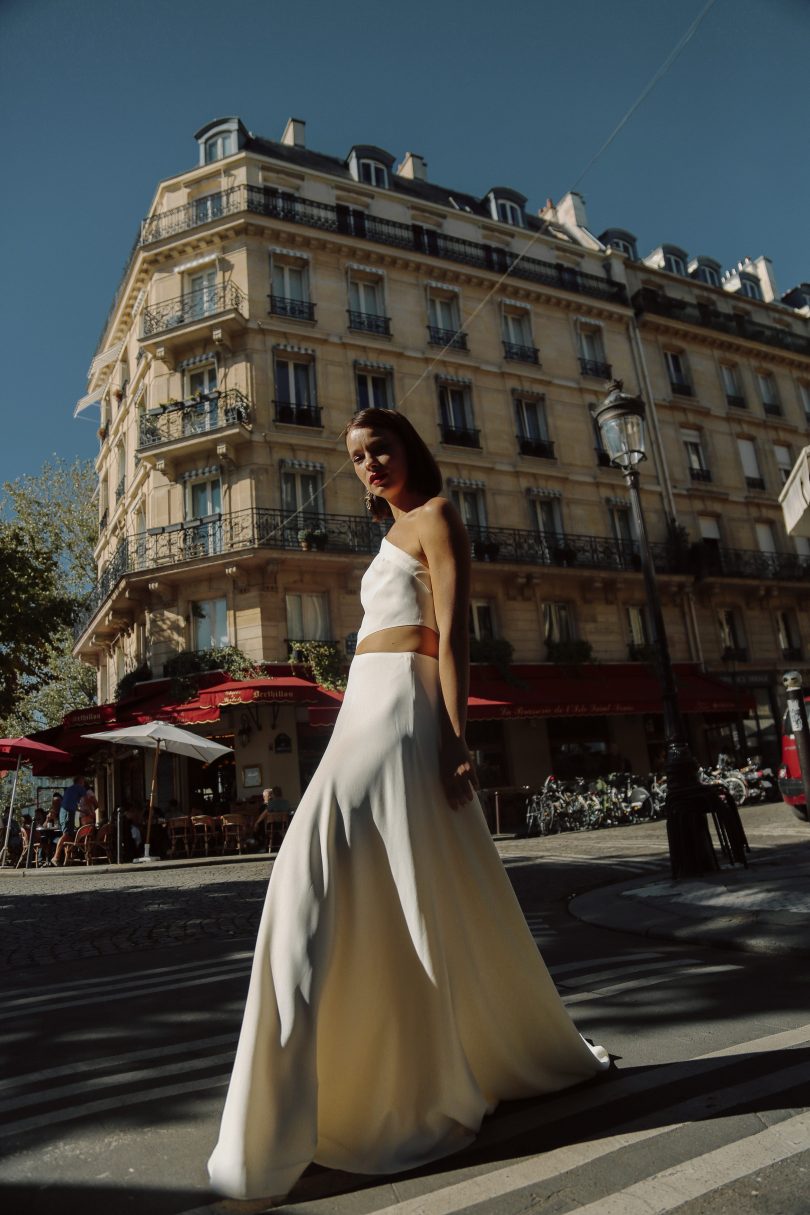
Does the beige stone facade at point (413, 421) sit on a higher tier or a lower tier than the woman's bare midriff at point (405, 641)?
higher

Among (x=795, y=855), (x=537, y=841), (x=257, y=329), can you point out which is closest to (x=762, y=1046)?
(x=795, y=855)

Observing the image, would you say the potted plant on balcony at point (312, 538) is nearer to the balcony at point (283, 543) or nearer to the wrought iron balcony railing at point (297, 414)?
the balcony at point (283, 543)

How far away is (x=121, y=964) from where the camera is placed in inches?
197

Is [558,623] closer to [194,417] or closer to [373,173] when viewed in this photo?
[194,417]

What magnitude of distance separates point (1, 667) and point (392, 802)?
15751mm

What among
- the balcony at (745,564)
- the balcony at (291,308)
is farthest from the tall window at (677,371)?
the balcony at (291,308)

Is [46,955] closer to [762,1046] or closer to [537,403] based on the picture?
[762,1046]

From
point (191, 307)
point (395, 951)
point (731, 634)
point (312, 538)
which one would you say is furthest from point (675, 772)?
point (731, 634)

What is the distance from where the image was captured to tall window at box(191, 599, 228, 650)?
65.4 ft

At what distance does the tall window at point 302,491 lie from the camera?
2066 cm

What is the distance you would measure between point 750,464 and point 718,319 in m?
5.77

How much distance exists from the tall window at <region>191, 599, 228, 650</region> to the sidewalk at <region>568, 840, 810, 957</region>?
47.6 feet

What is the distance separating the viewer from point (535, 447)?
80.3ft

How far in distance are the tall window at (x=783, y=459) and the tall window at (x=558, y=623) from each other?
1159 cm
